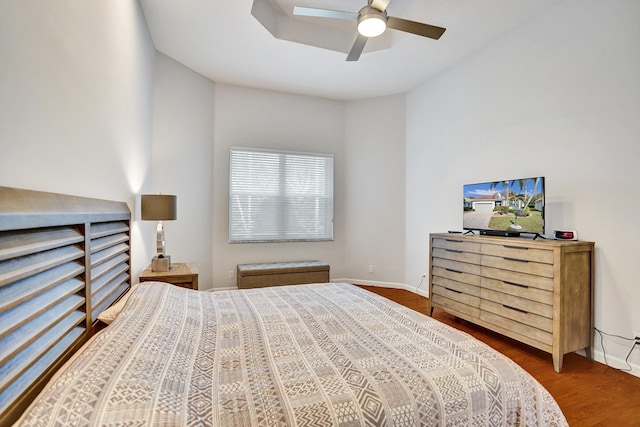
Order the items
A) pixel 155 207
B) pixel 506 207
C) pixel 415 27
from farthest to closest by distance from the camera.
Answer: pixel 506 207 → pixel 155 207 → pixel 415 27

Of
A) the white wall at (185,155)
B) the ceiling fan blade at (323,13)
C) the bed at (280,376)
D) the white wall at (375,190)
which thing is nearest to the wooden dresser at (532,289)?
the bed at (280,376)

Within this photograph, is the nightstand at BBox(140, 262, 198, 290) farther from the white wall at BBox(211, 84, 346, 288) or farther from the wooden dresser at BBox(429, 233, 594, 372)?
the wooden dresser at BBox(429, 233, 594, 372)

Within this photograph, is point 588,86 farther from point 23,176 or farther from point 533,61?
point 23,176

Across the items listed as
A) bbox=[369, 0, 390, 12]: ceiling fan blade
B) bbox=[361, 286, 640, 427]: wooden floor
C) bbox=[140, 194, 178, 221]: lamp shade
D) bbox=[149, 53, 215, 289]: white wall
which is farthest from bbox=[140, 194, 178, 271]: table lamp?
bbox=[361, 286, 640, 427]: wooden floor

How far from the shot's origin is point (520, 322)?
2.51m

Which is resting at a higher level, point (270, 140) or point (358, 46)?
point (358, 46)

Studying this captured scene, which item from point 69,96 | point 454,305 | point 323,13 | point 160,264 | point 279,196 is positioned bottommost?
point 454,305

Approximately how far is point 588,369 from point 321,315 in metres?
2.22

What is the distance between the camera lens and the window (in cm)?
432

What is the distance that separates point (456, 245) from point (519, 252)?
650 millimetres

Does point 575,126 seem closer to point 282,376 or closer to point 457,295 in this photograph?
point 457,295

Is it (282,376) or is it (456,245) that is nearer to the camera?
(282,376)

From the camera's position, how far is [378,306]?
187 centimetres

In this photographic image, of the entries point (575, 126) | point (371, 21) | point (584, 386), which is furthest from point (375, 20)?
point (584, 386)
